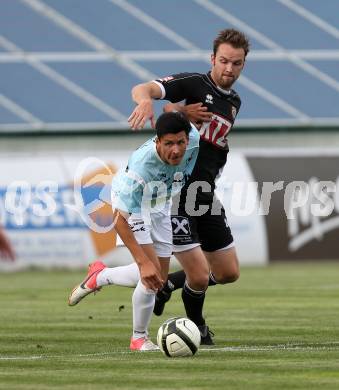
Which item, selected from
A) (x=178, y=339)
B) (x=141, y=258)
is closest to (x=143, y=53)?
(x=141, y=258)

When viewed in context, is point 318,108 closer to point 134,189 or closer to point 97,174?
point 97,174

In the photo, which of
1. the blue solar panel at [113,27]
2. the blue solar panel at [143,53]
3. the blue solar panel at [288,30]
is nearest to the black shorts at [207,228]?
the blue solar panel at [143,53]

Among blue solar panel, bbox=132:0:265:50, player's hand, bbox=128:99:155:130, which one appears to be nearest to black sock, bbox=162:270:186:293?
player's hand, bbox=128:99:155:130

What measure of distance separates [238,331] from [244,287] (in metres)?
7.39

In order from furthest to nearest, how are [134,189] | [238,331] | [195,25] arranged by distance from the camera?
[195,25] < [238,331] < [134,189]

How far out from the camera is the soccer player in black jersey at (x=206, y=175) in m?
11.0

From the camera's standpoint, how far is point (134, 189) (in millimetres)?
10148

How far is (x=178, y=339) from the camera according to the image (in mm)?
9656

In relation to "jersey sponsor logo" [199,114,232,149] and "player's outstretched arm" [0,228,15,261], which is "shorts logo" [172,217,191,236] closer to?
"jersey sponsor logo" [199,114,232,149]

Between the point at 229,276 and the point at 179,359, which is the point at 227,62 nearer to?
the point at 229,276

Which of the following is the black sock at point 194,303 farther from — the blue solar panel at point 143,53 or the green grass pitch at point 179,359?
the blue solar panel at point 143,53

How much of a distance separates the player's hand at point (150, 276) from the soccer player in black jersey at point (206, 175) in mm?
1233

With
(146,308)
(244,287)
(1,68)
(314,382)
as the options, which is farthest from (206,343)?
(1,68)

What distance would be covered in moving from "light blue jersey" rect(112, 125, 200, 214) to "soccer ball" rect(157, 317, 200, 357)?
1.09 meters
